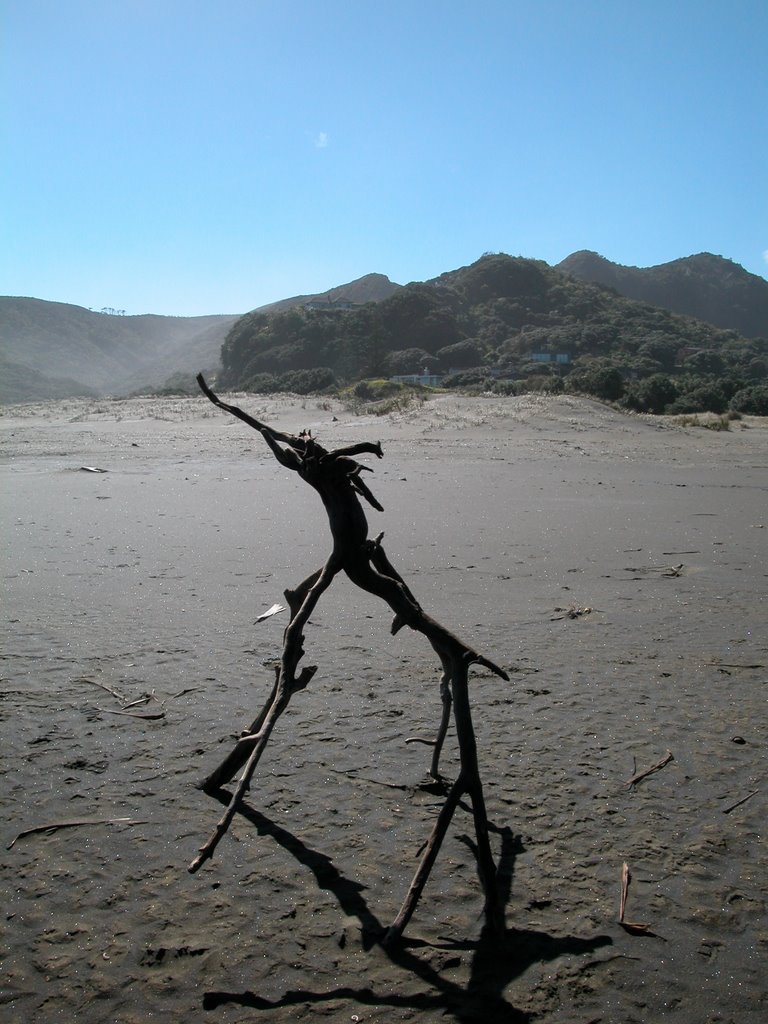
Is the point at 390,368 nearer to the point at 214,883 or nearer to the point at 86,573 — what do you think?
the point at 86,573

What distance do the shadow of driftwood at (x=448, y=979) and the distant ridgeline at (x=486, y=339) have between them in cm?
2912

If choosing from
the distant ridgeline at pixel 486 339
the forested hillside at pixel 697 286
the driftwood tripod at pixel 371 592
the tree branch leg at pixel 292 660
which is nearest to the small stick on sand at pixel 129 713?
the tree branch leg at pixel 292 660

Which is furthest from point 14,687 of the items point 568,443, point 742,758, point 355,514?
point 568,443

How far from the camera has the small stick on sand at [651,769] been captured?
3326 mm

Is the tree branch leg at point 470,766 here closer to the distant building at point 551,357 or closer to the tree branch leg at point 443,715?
the tree branch leg at point 443,715

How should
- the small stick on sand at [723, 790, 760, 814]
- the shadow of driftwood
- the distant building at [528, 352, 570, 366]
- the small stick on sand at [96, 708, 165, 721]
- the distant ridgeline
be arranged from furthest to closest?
1. the distant building at [528, 352, 570, 366]
2. the distant ridgeline
3. the small stick on sand at [96, 708, 165, 721]
4. the small stick on sand at [723, 790, 760, 814]
5. the shadow of driftwood

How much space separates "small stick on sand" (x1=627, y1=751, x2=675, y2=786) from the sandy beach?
0.03 m

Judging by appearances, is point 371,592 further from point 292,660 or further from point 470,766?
point 470,766

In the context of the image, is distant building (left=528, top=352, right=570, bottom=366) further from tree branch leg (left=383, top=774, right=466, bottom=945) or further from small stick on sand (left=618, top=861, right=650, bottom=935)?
tree branch leg (left=383, top=774, right=466, bottom=945)

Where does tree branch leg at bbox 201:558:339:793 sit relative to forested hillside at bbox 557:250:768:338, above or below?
below

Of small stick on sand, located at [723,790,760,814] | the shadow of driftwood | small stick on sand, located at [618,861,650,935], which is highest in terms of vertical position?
small stick on sand, located at [723,790,760,814]

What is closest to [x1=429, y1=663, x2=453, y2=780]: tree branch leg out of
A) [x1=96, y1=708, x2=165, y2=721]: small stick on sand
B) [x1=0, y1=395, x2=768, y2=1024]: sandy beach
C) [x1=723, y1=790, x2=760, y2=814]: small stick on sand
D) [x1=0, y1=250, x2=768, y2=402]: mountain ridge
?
[x1=0, y1=395, x2=768, y2=1024]: sandy beach

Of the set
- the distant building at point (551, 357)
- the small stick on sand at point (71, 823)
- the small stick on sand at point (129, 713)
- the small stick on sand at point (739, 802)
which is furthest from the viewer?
the distant building at point (551, 357)

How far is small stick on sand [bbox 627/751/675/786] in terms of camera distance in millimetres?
3326
